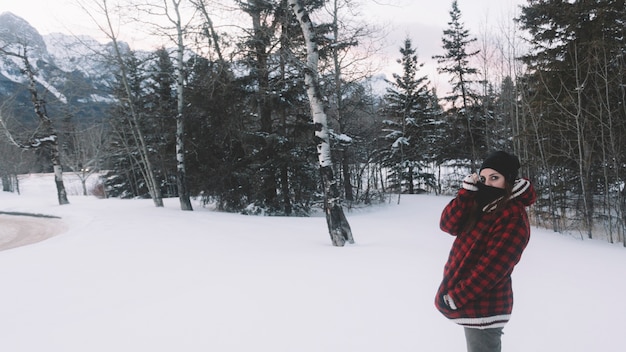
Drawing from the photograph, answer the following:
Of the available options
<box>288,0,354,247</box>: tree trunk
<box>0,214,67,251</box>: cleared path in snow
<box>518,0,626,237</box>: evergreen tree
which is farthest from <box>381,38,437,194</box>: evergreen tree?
<box>0,214,67,251</box>: cleared path in snow

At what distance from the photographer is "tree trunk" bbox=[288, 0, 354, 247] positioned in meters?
6.87

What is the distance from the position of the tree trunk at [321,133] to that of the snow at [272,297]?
0.48 m

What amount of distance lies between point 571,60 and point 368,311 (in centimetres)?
1122

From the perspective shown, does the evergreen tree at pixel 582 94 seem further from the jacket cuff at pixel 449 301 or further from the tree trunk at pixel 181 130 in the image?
the tree trunk at pixel 181 130

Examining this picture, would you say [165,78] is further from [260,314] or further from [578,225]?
[578,225]

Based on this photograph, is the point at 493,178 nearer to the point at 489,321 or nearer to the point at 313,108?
the point at 489,321

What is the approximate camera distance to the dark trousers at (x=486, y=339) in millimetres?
1926

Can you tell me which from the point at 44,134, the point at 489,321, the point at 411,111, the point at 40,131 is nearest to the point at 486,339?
the point at 489,321

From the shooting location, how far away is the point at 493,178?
1901 millimetres

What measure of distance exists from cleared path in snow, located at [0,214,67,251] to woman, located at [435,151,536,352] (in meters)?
11.1

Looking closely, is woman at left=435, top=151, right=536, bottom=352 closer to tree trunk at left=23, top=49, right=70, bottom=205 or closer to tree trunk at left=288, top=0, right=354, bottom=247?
tree trunk at left=288, top=0, right=354, bottom=247

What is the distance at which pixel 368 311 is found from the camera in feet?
11.9

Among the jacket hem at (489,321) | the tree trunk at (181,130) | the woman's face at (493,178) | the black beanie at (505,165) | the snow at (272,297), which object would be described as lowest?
the snow at (272,297)

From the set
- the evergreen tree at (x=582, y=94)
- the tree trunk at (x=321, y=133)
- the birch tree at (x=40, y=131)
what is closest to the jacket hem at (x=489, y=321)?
the tree trunk at (x=321, y=133)
